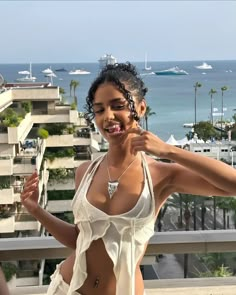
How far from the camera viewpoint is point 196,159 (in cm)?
107

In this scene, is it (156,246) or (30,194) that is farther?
(156,246)

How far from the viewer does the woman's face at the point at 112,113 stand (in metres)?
1.16

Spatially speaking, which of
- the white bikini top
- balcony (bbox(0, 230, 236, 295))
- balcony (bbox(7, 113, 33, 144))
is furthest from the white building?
the white bikini top

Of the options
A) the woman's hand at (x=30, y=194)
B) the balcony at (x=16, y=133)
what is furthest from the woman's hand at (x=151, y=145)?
the balcony at (x=16, y=133)

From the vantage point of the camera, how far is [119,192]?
1187 millimetres

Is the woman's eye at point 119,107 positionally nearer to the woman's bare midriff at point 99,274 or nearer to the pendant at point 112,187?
the pendant at point 112,187

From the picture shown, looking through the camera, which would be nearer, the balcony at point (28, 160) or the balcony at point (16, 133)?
the balcony at point (28, 160)

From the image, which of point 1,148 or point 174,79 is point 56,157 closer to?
point 1,148

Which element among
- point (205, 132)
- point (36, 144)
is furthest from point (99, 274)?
point (205, 132)

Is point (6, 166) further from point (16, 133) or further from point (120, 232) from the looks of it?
point (120, 232)

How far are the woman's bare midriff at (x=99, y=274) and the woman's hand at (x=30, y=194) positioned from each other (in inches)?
9.0

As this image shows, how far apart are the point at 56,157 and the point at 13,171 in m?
6.17

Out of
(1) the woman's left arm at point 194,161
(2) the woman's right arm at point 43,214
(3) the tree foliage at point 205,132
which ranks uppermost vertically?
(1) the woman's left arm at point 194,161

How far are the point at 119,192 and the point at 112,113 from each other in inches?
7.2
